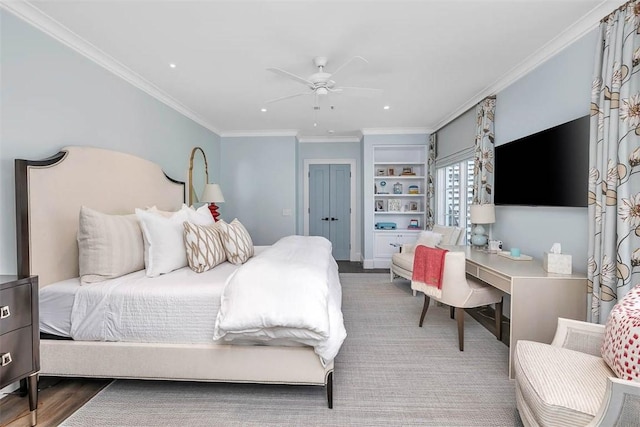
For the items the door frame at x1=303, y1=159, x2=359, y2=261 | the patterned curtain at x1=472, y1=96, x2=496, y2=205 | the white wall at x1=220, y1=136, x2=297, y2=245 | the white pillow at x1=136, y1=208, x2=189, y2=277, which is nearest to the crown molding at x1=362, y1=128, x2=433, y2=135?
the door frame at x1=303, y1=159, x2=359, y2=261

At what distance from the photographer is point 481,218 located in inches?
126

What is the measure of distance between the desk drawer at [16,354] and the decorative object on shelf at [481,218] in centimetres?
375

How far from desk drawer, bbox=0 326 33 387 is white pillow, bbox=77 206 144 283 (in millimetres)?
473

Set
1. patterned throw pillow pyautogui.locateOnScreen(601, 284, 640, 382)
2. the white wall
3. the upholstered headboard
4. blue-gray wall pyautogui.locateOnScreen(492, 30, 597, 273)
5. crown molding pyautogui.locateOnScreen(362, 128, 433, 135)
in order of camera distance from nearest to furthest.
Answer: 1. patterned throw pillow pyautogui.locateOnScreen(601, 284, 640, 382)
2. the upholstered headboard
3. blue-gray wall pyautogui.locateOnScreen(492, 30, 597, 273)
4. crown molding pyautogui.locateOnScreen(362, 128, 433, 135)
5. the white wall

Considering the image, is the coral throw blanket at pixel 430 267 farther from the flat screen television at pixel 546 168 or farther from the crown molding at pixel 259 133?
the crown molding at pixel 259 133

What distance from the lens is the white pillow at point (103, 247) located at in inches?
80.0

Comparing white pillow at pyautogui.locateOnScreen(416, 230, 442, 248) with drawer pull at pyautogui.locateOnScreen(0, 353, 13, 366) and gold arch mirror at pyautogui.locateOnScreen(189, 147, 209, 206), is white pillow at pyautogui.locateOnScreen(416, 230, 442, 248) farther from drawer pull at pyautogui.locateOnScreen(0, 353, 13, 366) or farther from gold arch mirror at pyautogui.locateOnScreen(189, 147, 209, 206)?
drawer pull at pyautogui.locateOnScreen(0, 353, 13, 366)

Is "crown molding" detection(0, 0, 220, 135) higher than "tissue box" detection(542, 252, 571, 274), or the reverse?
"crown molding" detection(0, 0, 220, 135)

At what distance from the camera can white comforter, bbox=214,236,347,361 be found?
1669 millimetres

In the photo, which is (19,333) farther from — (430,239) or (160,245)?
(430,239)

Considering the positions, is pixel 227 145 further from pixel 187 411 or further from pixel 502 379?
pixel 502 379

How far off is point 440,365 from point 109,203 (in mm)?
3094

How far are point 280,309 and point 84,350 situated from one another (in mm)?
1316

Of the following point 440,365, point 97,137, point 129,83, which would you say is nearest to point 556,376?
point 440,365
